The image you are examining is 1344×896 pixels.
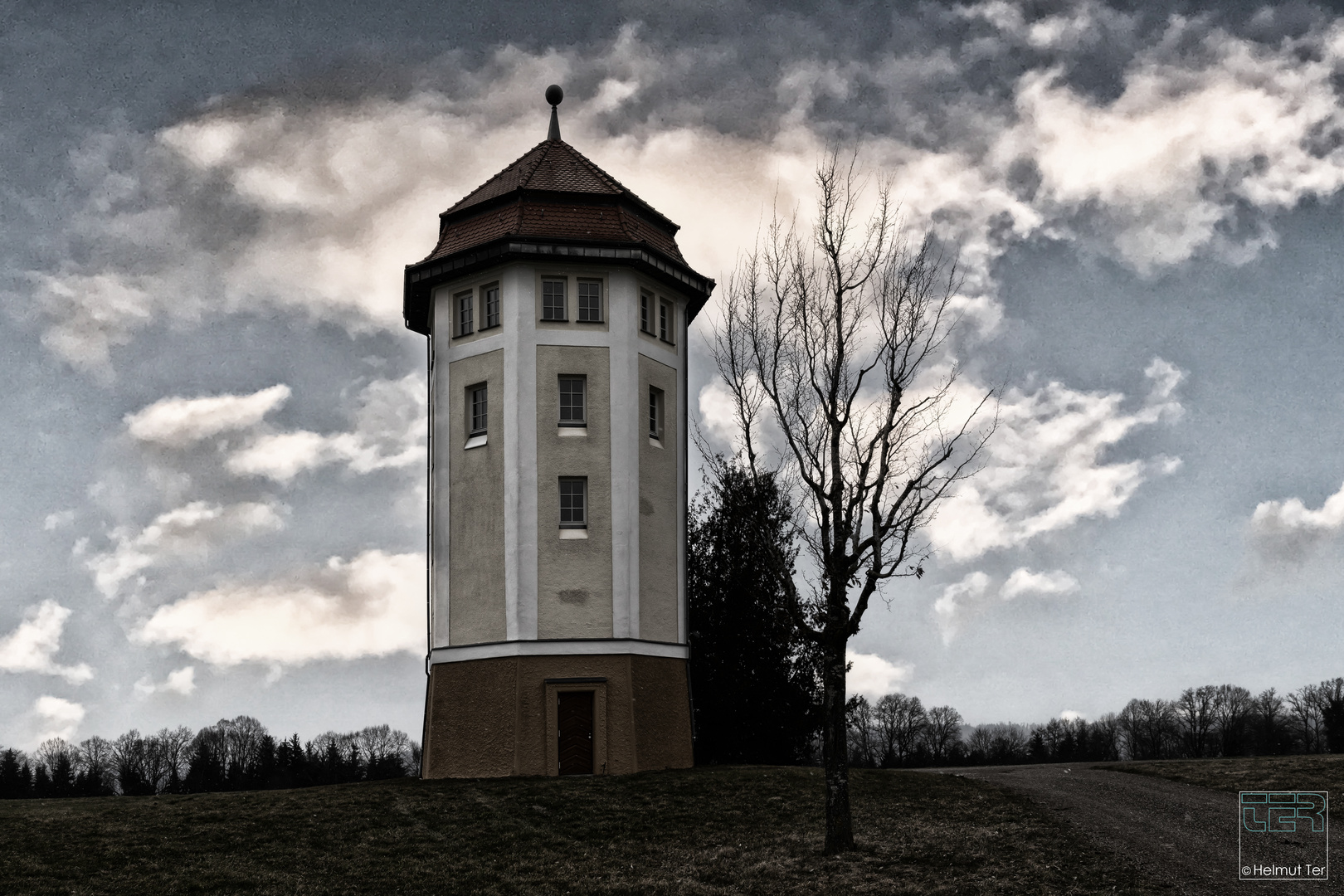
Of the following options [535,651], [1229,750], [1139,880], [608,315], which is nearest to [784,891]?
[1139,880]

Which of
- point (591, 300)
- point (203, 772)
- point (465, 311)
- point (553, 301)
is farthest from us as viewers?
point (203, 772)

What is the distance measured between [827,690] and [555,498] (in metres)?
12.4

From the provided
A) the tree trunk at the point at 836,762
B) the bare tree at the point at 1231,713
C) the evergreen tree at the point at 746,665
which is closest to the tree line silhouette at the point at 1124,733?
the bare tree at the point at 1231,713

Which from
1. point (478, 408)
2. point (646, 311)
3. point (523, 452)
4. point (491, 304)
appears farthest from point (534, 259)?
point (523, 452)

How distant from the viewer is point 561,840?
22.6 meters

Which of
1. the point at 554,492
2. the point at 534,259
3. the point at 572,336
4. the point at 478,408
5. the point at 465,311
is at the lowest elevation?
the point at 554,492

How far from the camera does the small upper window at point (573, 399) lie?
3169cm

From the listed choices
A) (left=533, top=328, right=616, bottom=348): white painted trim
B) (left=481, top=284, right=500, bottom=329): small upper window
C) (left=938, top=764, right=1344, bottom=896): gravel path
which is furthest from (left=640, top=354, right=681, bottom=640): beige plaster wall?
(left=938, top=764, right=1344, bottom=896): gravel path

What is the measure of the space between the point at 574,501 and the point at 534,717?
5348mm

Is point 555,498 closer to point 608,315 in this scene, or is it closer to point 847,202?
point 608,315

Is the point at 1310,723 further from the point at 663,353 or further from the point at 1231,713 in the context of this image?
the point at 663,353

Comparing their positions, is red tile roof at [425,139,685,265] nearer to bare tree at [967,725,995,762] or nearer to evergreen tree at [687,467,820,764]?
evergreen tree at [687,467,820,764]

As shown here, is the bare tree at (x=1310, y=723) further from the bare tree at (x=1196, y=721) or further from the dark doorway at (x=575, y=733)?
the dark doorway at (x=575, y=733)

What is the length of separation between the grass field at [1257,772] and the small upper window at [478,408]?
17604mm
